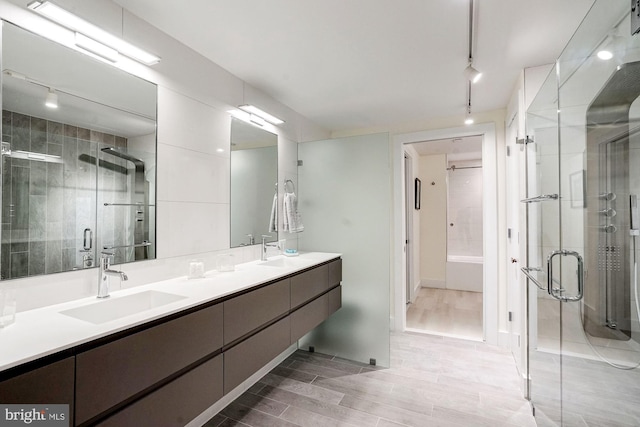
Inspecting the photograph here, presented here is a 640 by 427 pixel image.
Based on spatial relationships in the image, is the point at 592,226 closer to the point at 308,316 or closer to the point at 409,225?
the point at 308,316

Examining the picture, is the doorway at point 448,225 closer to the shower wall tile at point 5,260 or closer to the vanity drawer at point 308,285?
the vanity drawer at point 308,285

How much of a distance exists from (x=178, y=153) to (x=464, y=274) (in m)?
5.15

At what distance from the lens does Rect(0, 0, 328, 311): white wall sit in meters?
1.36

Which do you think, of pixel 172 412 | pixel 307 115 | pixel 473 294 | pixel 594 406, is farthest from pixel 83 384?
pixel 473 294

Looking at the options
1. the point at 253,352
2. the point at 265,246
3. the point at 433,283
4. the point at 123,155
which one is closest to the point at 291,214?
the point at 265,246

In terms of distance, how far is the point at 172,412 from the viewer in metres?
1.24

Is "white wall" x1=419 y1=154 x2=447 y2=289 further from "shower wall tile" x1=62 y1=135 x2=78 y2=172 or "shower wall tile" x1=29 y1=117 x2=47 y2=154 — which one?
A: "shower wall tile" x1=29 y1=117 x2=47 y2=154

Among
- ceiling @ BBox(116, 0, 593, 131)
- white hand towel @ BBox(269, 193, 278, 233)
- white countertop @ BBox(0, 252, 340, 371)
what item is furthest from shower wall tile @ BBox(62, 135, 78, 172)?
white hand towel @ BBox(269, 193, 278, 233)

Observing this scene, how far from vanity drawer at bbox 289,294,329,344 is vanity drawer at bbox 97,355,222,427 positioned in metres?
0.72

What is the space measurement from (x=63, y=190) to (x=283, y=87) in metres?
1.82

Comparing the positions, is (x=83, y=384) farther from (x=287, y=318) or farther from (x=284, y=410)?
(x=284, y=410)

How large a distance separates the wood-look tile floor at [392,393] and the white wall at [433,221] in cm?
267

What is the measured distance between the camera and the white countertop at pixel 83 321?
0.88 meters

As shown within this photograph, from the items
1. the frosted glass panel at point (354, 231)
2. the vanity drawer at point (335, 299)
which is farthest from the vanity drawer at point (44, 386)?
the frosted glass panel at point (354, 231)
